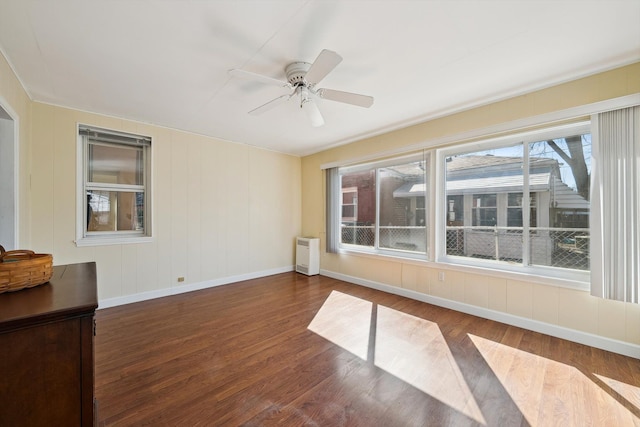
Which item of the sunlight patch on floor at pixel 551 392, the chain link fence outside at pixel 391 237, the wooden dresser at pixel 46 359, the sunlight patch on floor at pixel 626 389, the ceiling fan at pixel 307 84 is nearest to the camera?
the wooden dresser at pixel 46 359

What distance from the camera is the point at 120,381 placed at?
1869mm

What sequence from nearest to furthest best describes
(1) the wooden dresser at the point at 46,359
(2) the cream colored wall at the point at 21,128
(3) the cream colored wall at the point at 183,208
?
(1) the wooden dresser at the point at 46,359, (2) the cream colored wall at the point at 21,128, (3) the cream colored wall at the point at 183,208

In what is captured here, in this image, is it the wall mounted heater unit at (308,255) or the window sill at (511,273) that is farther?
the wall mounted heater unit at (308,255)

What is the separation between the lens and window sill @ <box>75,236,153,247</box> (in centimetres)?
314

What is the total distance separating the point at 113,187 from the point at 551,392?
198 inches

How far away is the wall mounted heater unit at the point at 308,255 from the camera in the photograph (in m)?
4.95

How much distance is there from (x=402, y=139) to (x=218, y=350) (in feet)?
11.4

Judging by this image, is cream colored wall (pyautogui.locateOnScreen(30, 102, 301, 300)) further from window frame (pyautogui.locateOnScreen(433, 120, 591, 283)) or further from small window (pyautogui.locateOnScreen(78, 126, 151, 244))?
window frame (pyautogui.locateOnScreen(433, 120, 591, 283))

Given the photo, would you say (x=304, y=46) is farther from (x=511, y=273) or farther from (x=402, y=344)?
(x=511, y=273)

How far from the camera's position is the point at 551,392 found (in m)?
1.77

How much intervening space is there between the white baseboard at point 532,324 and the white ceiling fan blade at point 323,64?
3054 millimetres

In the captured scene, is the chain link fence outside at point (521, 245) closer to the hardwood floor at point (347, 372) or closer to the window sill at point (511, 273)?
the window sill at point (511, 273)

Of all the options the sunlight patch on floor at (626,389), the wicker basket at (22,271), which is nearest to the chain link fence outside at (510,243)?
the sunlight patch on floor at (626,389)

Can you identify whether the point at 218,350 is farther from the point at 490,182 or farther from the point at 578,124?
the point at 578,124
